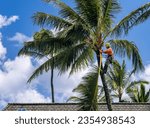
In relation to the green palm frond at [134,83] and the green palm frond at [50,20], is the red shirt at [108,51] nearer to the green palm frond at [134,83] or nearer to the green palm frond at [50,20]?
the green palm frond at [50,20]

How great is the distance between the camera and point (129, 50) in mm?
18609

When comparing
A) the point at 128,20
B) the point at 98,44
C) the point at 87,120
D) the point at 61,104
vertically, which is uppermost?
the point at 128,20

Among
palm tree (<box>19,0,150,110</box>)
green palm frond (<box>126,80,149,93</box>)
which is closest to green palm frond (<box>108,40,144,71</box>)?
palm tree (<box>19,0,150,110</box>)

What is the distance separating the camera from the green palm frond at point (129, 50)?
18594 millimetres

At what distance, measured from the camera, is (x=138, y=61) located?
18.8m

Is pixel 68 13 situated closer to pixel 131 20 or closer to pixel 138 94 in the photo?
pixel 131 20

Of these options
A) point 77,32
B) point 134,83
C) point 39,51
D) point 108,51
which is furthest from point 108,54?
point 134,83

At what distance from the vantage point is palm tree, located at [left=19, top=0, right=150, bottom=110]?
18094mm

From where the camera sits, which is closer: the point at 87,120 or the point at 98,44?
the point at 87,120

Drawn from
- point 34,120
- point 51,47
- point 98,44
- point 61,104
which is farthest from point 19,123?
point 61,104

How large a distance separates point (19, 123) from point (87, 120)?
5.11ft

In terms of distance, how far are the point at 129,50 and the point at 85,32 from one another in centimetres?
192

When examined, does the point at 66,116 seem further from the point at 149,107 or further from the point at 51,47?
the point at 149,107

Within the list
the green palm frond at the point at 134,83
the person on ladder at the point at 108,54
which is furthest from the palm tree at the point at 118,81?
the person on ladder at the point at 108,54
